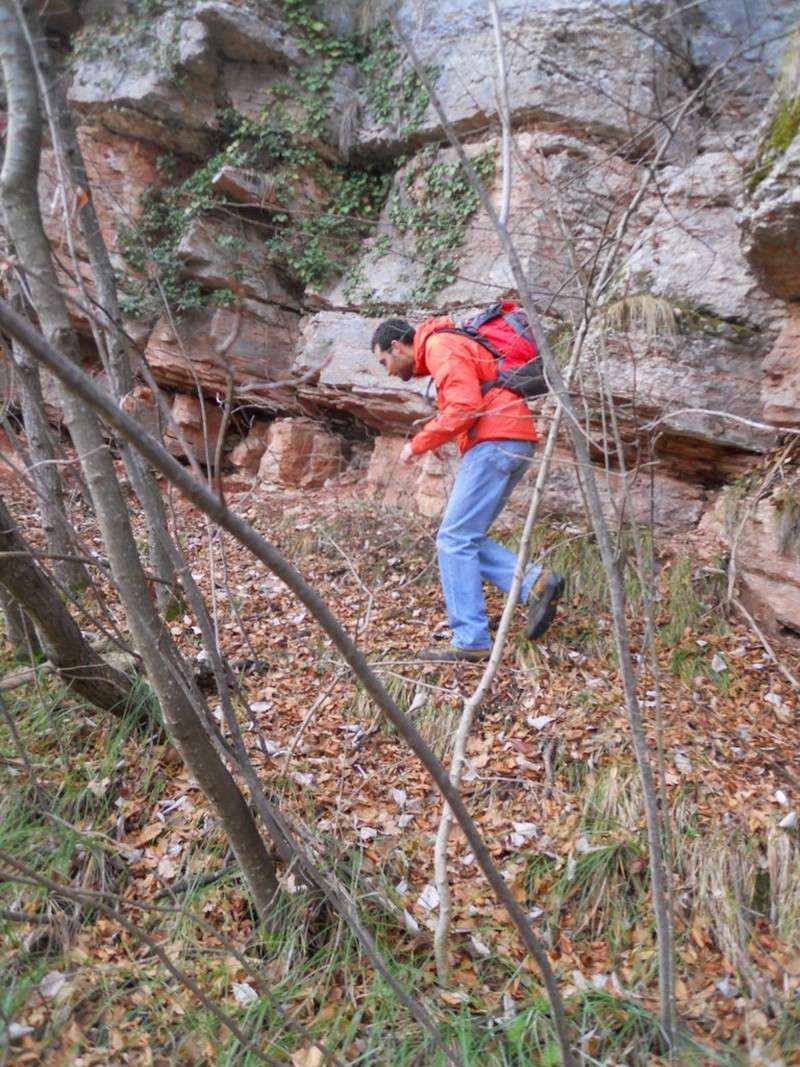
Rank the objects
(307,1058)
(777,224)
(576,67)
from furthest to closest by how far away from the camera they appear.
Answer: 1. (576,67)
2. (777,224)
3. (307,1058)

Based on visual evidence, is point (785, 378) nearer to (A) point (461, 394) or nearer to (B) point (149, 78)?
(A) point (461, 394)

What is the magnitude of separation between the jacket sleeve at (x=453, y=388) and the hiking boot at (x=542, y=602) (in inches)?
44.1

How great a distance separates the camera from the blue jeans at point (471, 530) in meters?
3.87

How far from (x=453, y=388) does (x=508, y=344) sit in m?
0.45

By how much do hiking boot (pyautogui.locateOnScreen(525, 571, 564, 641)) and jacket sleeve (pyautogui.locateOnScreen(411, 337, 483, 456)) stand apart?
1121 millimetres

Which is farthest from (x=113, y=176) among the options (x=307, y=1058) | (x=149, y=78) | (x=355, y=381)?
(x=307, y=1058)

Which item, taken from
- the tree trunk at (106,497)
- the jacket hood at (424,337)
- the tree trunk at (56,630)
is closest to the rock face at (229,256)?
the jacket hood at (424,337)

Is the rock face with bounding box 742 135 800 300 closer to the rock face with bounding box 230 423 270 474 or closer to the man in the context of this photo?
the man

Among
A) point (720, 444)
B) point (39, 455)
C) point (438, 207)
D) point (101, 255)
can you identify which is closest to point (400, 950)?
point (39, 455)

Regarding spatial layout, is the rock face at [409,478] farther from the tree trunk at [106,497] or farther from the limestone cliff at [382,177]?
the tree trunk at [106,497]

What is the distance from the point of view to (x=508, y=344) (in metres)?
3.77

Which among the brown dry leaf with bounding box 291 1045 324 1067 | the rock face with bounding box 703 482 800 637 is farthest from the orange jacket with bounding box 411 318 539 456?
the brown dry leaf with bounding box 291 1045 324 1067

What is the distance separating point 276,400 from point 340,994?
6.41 m

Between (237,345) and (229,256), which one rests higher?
(229,256)
